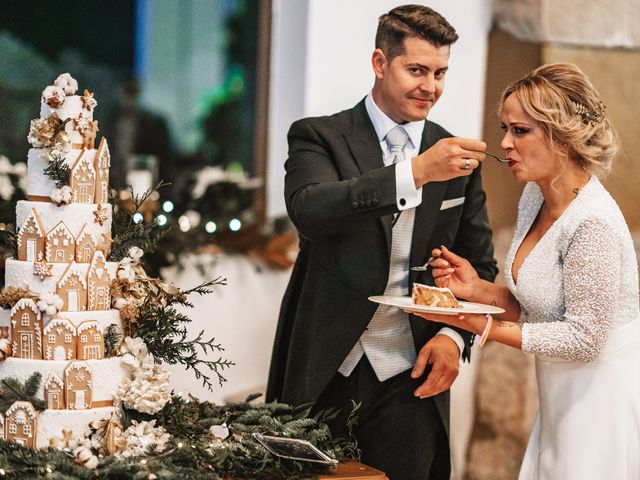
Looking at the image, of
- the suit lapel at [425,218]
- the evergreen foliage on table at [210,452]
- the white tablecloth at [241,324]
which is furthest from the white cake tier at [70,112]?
the white tablecloth at [241,324]

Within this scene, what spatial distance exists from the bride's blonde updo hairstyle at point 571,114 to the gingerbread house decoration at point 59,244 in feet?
4.35

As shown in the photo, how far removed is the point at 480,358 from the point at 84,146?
10.6 feet

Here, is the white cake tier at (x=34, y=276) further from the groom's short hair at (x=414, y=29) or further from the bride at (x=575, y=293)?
the groom's short hair at (x=414, y=29)

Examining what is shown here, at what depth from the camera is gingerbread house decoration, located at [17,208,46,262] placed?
7.76ft

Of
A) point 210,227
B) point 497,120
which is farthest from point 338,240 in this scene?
point 497,120

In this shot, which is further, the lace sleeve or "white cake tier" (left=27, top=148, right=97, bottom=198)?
the lace sleeve

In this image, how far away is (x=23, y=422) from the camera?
2.29 metres

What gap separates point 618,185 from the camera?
4.84 meters

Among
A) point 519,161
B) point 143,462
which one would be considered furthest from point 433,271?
point 143,462

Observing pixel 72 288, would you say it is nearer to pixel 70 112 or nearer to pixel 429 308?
pixel 70 112

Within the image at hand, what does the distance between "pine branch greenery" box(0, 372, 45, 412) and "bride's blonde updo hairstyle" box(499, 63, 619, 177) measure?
60.4 inches

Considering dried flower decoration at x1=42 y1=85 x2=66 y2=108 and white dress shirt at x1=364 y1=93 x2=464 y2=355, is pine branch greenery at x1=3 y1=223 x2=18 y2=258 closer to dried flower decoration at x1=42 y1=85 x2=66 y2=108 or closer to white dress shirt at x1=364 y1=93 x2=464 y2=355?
dried flower decoration at x1=42 y1=85 x2=66 y2=108

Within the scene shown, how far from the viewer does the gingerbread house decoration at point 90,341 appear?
2.33 m

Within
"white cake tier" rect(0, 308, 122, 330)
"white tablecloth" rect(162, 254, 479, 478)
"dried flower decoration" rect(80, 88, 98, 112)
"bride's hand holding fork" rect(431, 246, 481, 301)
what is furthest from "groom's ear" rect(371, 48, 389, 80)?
"white tablecloth" rect(162, 254, 479, 478)
